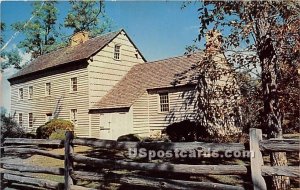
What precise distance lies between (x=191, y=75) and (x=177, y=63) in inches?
125

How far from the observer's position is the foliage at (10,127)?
93.6 ft

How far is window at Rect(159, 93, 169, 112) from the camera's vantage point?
23.0 metres

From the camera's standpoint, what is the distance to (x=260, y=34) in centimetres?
753

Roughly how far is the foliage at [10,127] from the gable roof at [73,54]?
4.51 m

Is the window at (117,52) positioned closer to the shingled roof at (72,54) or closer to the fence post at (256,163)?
the shingled roof at (72,54)

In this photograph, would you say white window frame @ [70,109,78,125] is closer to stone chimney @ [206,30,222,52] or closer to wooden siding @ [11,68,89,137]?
wooden siding @ [11,68,89,137]

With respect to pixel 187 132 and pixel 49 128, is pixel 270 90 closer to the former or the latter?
pixel 187 132

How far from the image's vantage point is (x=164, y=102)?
2314 centimetres

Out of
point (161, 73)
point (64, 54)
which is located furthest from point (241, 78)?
point (64, 54)

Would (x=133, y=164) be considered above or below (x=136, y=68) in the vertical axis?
below

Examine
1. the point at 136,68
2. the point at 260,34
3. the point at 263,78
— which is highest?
the point at 136,68

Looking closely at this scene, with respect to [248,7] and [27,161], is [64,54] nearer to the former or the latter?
[27,161]

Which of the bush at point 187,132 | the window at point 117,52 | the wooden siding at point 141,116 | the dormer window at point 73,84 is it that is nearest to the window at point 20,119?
the dormer window at point 73,84

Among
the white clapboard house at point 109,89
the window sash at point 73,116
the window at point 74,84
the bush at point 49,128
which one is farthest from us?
the window at point 74,84
